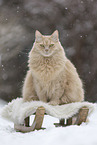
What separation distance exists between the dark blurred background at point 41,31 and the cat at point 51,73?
1793 millimetres

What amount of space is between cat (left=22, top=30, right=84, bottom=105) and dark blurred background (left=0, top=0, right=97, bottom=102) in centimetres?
179

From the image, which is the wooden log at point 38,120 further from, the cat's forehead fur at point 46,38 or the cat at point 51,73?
the cat's forehead fur at point 46,38

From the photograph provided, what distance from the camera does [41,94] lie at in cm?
210

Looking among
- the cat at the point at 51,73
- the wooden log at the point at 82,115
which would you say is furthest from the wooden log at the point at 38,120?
the wooden log at the point at 82,115

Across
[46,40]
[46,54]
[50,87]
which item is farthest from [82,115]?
[46,40]

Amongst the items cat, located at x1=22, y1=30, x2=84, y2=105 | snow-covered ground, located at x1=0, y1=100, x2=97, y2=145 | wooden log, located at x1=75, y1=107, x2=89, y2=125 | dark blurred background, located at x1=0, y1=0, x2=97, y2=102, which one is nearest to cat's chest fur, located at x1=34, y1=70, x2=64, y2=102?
cat, located at x1=22, y1=30, x2=84, y2=105

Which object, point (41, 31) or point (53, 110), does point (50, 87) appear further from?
point (41, 31)

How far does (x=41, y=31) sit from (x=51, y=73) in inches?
76.5

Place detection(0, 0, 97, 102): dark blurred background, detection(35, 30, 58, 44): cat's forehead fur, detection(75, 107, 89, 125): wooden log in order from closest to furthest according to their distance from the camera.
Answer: detection(75, 107, 89, 125): wooden log → detection(35, 30, 58, 44): cat's forehead fur → detection(0, 0, 97, 102): dark blurred background

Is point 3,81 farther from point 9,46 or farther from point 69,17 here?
point 69,17

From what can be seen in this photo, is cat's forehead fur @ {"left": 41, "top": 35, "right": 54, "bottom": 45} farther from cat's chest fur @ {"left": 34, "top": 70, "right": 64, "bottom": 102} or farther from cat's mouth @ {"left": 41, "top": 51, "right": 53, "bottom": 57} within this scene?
cat's chest fur @ {"left": 34, "top": 70, "right": 64, "bottom": 102}

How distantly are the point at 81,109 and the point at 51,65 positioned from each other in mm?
490

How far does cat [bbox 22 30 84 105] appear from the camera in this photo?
2045 mm

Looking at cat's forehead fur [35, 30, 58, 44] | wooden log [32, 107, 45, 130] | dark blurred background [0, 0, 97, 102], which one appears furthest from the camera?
dark blurred background [0, 0, 97, 102]
